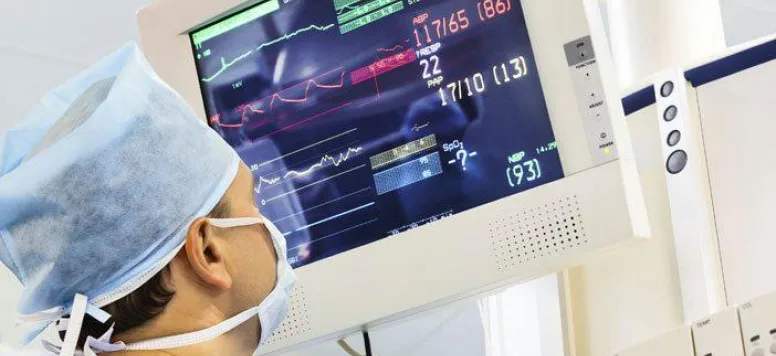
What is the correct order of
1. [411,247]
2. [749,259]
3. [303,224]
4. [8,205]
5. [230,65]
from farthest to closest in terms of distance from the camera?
1. [230,65]
2. [303,224]
3. [411,247]
4. [749,259]
5. [8,205]

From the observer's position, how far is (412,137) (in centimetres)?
174

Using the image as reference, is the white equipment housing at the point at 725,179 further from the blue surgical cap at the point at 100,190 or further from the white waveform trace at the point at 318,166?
the blue surgical cap at the point at 100,190

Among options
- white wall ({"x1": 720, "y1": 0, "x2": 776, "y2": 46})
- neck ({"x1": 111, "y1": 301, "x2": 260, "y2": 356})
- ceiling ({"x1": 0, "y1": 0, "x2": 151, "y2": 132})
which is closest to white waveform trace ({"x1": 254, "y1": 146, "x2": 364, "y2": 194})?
neck ({"x1": 111, "y1": 301, "x2": 260, "y2": 356})

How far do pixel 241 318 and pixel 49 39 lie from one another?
6.93 feet

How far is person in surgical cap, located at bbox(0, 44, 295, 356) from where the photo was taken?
4.33 feet

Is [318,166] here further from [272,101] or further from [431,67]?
[431,67]

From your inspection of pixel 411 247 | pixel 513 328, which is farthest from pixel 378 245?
pixel 513 328

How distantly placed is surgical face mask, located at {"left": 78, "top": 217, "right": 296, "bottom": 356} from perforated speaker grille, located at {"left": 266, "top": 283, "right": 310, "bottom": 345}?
0.94ft

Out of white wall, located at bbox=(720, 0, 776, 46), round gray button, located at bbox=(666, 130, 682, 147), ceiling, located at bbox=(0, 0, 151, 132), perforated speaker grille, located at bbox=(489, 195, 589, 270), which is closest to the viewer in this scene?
perforated speaker grille, located at bbox=(489, 195, 589, 270)

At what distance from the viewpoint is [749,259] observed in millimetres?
1592

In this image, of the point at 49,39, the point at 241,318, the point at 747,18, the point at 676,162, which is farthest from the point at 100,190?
the point at 747,18

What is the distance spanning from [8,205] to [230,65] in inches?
28.5

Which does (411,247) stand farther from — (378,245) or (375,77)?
(375,77)

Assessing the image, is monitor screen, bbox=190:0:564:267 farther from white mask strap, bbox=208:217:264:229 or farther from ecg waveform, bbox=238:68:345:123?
white mask strap, bbox=208:217:264:229
